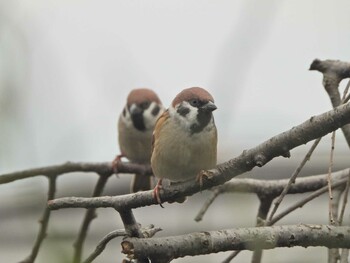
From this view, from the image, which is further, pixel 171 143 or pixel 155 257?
pixel 171 143

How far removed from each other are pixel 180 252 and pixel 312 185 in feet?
5.01

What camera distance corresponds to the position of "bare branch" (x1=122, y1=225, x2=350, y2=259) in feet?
5.82

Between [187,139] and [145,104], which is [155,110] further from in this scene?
[187,139]

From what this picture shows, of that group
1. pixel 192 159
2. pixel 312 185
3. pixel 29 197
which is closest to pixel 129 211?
pixel 29 197

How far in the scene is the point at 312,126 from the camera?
1796mm

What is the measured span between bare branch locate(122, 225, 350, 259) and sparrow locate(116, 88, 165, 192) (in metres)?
3.51

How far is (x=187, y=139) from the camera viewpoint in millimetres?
3053

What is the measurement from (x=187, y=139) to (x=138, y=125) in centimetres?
263

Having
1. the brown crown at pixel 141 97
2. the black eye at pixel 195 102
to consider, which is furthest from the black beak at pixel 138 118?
the black eye at pixel 195 102

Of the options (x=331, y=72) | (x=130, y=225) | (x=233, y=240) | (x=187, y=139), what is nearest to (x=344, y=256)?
(x=233, y=240)

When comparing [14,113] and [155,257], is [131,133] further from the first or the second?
[14,113]

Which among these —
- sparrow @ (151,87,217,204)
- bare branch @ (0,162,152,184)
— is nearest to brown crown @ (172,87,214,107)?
sparrow @ (151,87,217,204)

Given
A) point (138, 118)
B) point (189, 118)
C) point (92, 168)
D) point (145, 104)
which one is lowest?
point (92, 168)

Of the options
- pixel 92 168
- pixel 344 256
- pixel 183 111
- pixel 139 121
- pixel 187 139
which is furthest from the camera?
pixel 139 121
